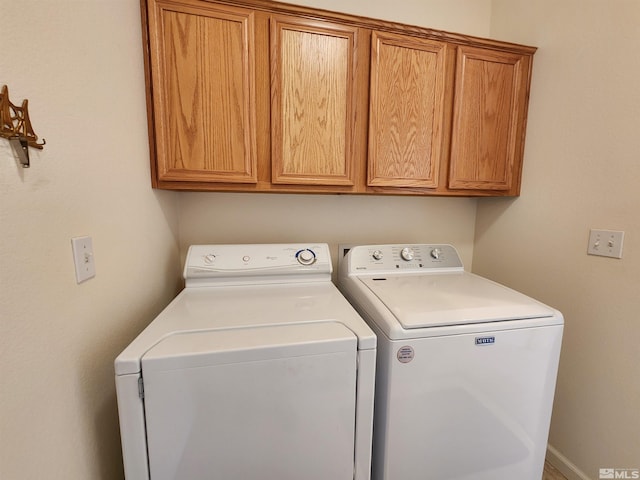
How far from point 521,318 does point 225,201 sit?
5.02 feet

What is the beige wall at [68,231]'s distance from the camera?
569 millimetres

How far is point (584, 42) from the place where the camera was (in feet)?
4.29

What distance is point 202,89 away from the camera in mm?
1202

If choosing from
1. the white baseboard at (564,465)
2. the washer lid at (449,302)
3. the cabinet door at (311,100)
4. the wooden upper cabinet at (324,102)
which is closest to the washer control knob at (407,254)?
the washer lid at (449,302)

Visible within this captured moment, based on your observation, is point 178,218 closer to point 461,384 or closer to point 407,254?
point 407,254

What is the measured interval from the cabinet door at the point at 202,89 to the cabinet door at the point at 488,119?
1079mm

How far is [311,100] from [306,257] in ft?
2.45

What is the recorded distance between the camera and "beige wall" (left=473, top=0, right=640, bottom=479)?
3.85 ft

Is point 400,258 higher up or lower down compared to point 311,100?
lower down

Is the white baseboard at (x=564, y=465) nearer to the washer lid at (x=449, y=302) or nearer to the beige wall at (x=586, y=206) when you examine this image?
the beige wall at (x=586, y=206)

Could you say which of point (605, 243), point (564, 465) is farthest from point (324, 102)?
point (564, 465)

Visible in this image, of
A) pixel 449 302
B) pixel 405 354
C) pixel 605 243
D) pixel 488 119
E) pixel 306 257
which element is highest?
pixel 488 119

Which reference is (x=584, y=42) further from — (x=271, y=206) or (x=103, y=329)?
(x=103, y=329)

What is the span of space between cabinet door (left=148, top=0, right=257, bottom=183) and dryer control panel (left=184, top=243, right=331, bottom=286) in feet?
1.15
